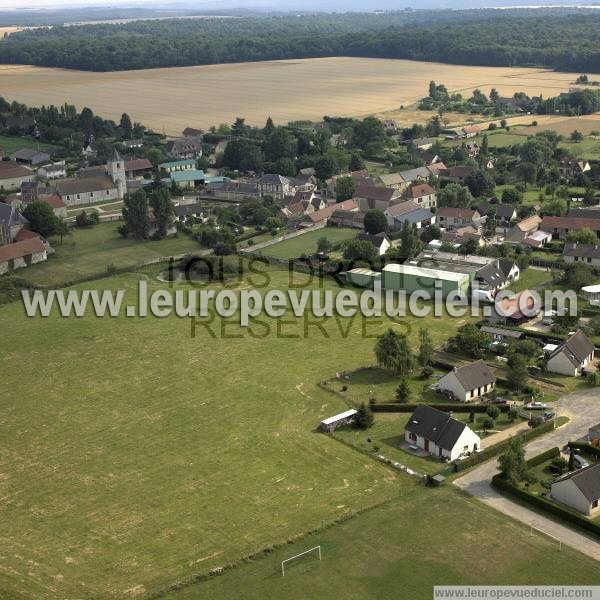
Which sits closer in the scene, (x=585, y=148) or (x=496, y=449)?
(x=496, y=449)

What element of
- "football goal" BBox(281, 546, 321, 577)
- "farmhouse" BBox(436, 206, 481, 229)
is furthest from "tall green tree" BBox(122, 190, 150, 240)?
"football goal" BBox(281, 546, 321, 577)

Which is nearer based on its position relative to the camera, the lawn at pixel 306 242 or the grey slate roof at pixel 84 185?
the lawn at pixel 306 242

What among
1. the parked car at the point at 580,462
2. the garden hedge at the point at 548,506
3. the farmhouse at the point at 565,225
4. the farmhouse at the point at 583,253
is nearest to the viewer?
the garden hedge at the point at 548,506

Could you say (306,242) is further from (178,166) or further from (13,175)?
(13,175)

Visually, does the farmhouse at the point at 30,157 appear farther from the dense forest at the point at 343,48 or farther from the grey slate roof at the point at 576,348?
the dense forest at the point at 343,48

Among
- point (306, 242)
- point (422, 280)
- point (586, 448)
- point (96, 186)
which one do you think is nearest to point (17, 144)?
point (96, 186)

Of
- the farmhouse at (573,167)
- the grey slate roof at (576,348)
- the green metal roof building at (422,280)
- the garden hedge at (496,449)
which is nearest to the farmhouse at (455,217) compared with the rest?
the green metal roof building at (422,280)
